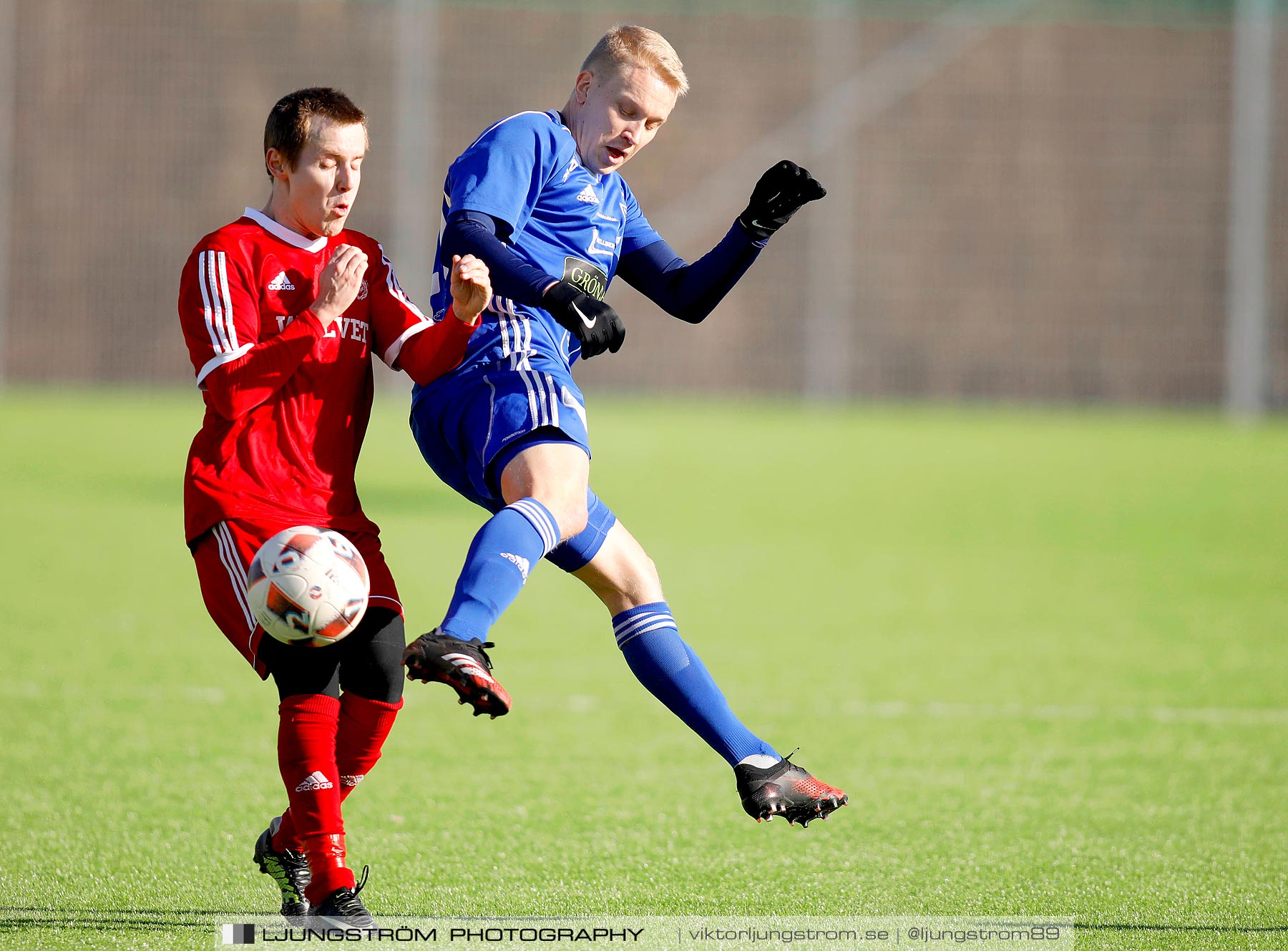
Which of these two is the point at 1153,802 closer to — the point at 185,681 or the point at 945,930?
the point at 945,930

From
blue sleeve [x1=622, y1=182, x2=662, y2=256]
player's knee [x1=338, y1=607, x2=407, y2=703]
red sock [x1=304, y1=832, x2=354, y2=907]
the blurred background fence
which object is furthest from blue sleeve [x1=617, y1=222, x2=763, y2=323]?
the blurred background fence

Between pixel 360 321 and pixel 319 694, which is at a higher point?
pixel 360 321

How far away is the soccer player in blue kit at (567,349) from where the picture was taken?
3150 mm

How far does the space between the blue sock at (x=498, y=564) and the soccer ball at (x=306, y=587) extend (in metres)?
0.19

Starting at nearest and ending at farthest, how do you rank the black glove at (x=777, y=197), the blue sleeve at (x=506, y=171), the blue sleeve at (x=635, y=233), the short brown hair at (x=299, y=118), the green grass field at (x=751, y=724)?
the short brown hair at (x=299, y=118) < the blue sleeve at (x=506, y=171) < the green grass field at (x=751, y=724) < the black glove at (x=777, y=197) < the blue sleeve at (x=635, y=233)

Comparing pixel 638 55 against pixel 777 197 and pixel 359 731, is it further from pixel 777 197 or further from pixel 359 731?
pixel 359 731

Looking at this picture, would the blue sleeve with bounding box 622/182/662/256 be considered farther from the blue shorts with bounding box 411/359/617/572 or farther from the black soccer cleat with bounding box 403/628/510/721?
the black soccer cleat with bounding box 403/628/510/721

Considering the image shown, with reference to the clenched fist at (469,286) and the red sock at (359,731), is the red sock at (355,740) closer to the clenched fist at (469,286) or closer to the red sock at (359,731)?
the red sock at (359,731)

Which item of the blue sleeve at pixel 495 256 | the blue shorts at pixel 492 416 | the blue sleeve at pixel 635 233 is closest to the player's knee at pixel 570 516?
the blue shorts at pixel 492 416

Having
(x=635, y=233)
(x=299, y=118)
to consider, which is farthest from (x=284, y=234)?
(x=635, y=233)

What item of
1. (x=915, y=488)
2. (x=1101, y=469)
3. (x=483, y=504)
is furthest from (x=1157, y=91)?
(x=483, y=504)

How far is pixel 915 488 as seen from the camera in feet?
40.3

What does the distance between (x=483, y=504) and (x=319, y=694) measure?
66 centimetres

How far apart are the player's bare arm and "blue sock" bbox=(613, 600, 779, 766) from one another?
3.16 feet
